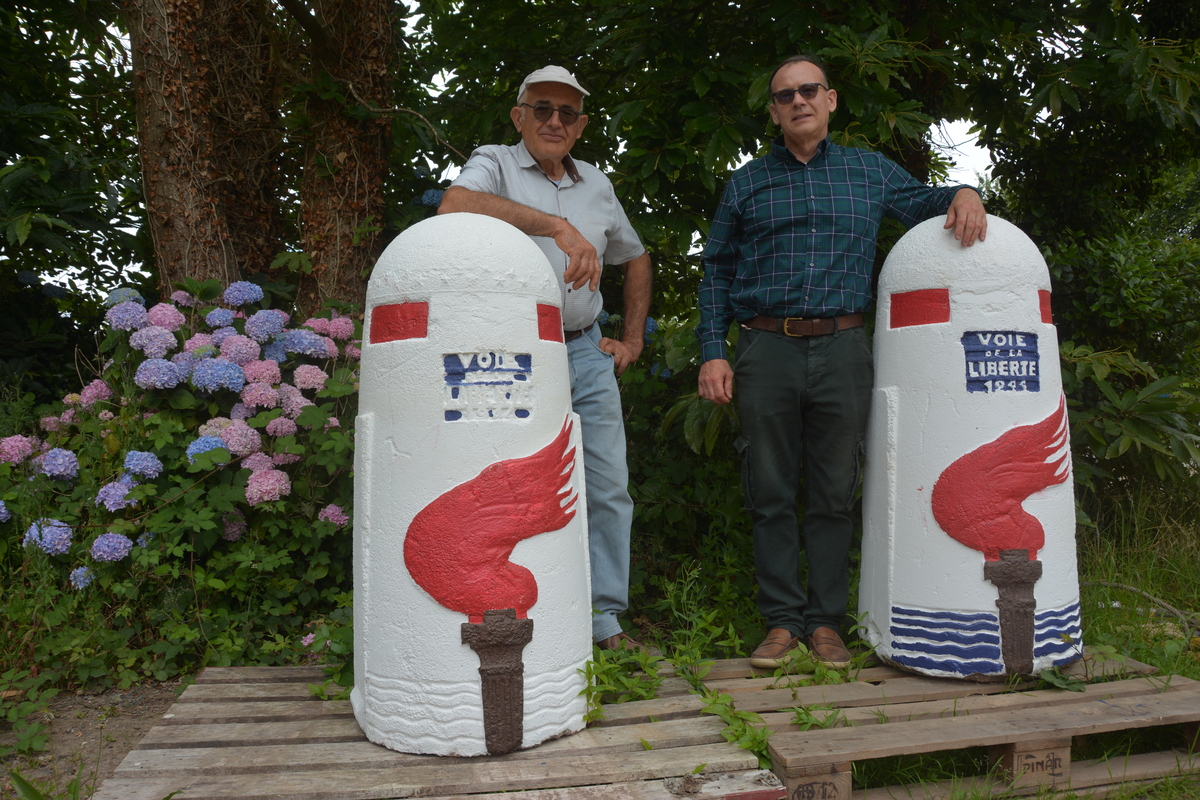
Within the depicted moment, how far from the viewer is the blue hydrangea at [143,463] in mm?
3264

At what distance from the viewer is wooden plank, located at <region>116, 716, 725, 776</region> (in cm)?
226

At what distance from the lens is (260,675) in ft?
9.71

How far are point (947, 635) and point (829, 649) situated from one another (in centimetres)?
42

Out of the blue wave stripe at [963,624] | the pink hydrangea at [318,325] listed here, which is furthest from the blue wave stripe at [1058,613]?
the pink hydrangea at [318,325]

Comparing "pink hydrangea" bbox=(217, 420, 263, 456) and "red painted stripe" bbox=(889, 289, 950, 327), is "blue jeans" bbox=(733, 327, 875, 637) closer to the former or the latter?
→ "red painted stripe" bbox=(889, 289, 950, 327)

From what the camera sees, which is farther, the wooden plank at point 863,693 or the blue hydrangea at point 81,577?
the blue hydrangea at point 81,577

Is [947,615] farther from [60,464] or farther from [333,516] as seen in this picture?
[60,464]

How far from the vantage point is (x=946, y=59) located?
3502 millimetres

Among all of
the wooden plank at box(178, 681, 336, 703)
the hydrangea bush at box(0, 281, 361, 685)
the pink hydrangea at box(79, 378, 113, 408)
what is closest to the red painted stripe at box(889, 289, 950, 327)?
the hydrangea bush at box(0, 281, 361, 685)

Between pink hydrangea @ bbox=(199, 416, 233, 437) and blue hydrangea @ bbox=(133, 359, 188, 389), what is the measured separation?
0.23 metres

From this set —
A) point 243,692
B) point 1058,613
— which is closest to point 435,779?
point 243,692

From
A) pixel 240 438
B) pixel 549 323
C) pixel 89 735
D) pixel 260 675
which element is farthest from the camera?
pixel 240 438

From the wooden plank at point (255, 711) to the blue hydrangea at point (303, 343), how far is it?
1.70 metres

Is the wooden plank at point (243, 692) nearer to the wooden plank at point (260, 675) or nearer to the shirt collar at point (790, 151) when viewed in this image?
the wooden plank at point (260, 675)
